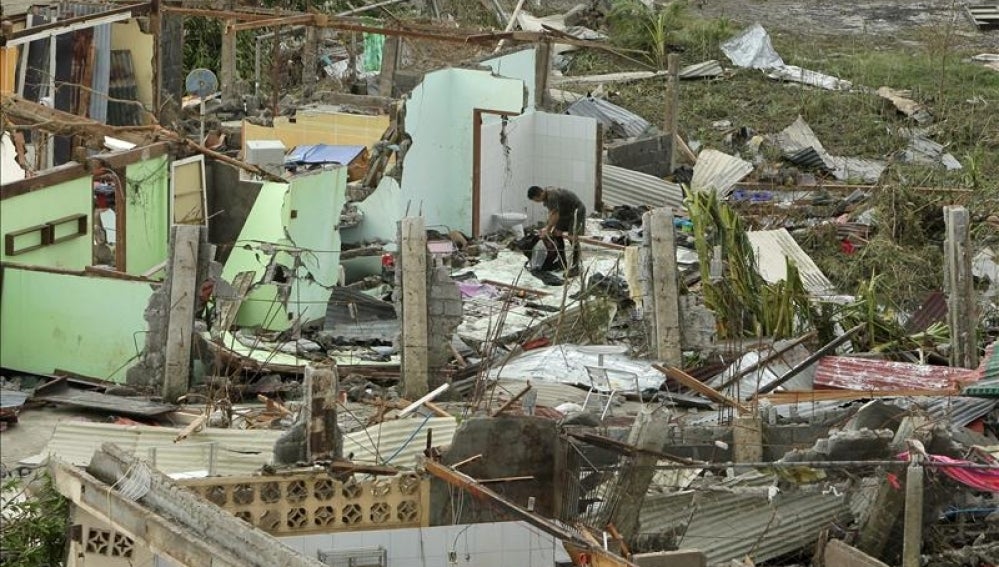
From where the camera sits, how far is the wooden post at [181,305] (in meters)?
15.1

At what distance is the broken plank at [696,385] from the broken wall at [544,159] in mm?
6410

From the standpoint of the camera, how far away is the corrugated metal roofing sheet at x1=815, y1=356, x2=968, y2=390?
1603cm

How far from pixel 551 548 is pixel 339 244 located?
7.28 metres

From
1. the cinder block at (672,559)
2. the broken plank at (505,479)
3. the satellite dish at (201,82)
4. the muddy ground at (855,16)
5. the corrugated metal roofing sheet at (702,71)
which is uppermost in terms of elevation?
the muddy ground at (855,16)

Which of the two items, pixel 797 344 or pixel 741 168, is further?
pixel 741 168

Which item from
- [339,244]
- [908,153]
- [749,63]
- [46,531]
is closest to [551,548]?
[46,531]

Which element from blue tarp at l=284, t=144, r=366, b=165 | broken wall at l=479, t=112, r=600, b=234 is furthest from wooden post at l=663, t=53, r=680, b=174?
blue tarp at l=284, t=144, r=366, b=165

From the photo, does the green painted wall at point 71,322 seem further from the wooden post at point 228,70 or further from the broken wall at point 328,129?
the wooden post at point 228,70

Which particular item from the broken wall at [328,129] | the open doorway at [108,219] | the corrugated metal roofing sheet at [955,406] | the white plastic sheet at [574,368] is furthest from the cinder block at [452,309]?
the broken wall at [328,129]

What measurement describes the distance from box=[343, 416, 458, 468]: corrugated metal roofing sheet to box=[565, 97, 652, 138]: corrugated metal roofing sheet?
11.7 metres

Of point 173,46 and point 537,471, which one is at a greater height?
point 173,46

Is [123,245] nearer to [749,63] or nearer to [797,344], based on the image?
[797,344]

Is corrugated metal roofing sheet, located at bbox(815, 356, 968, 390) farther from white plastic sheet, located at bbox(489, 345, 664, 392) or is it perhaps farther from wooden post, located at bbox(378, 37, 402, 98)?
wooden post, located at bbox(378, 37, 402, 98)

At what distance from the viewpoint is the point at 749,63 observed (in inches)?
1153
